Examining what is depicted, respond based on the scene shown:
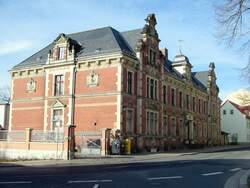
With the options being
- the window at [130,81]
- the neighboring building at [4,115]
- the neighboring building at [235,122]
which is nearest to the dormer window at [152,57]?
the window at [130,81]

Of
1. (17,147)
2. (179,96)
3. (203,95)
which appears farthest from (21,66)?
(203,95)

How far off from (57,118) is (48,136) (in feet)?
37.9

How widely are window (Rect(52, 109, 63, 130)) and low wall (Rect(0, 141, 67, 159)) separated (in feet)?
25.2

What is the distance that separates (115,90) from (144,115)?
5113 mm

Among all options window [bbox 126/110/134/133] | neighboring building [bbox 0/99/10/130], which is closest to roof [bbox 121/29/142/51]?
window [bbox 126/110/134/133]

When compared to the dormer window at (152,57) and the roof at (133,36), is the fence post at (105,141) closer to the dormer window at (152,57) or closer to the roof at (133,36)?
the roof at (133,36)

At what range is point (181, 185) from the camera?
14.5 meters

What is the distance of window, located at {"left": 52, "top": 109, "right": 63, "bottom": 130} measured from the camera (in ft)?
140

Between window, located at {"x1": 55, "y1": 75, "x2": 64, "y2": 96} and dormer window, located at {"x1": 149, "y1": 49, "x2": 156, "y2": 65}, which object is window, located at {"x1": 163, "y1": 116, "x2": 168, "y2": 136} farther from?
window, located at {"x1": 55, "y1": 75, "x2": 64, "y2": 96}

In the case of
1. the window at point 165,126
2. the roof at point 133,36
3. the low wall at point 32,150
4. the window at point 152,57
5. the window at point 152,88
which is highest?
the roof at point 133,36

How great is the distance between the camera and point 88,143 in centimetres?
3722

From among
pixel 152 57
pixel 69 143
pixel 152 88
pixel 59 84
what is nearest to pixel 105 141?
pixel 69 143

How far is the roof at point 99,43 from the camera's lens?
40772mm

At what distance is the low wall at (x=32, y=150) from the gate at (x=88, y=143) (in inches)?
166
